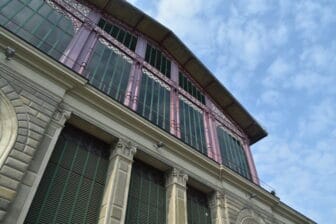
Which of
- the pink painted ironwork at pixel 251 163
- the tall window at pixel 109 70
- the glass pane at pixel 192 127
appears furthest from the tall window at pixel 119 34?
the pink painted ironwork at pixel 251 163

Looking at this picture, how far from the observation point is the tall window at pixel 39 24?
44.4ft

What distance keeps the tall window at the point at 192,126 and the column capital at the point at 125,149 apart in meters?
4.87

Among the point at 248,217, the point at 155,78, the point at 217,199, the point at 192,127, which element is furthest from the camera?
the point at 155,78

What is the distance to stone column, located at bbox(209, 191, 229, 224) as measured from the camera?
1512cm

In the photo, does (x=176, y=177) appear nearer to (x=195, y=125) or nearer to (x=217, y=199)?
(x=217, y=199)

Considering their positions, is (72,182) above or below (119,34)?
below

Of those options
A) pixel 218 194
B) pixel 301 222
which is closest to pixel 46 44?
pixel 218 194

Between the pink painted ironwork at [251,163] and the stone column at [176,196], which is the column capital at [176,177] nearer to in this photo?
the stone column at [176,196]

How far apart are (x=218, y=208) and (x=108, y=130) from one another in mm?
6797

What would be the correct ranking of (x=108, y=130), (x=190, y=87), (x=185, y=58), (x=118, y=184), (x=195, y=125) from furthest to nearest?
(x=185, y=58) → (x=190, y=87) → (x=195, y=125) → (x=108, y=130) → (x=118, y=184)

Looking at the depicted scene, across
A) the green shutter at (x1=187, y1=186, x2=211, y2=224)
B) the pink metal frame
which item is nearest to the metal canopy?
the pink metal frame

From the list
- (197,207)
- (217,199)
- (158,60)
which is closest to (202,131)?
(217,199)

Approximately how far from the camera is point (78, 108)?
500 inches

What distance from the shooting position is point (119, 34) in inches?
783
